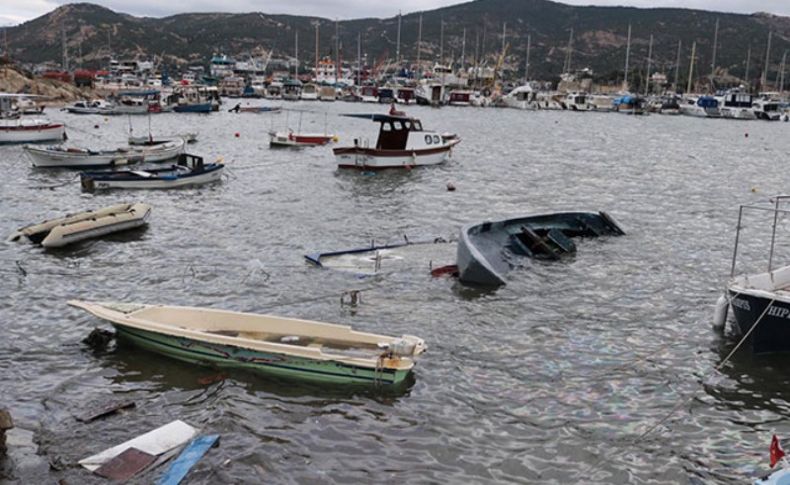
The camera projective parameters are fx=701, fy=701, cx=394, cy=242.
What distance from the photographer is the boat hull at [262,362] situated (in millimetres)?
12180

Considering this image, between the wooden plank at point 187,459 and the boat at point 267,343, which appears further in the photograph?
the boat at point 267,343

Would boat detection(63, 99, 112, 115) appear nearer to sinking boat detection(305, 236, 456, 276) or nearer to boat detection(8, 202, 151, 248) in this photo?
boat detection(8, 202, 151, 248)

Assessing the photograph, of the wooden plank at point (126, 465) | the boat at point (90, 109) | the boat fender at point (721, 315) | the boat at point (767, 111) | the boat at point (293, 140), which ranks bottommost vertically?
the wooden plank at point (126, 465)

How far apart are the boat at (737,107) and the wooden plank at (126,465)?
129182 mm

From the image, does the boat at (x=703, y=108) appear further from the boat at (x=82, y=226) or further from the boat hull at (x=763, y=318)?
the boat hull at (x=763, y=318)

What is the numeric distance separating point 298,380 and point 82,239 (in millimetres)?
13619

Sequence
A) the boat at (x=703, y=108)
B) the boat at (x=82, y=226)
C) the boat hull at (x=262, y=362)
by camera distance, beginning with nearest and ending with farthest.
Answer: the boat hull at (x=262, y=362), the boat at (x=82, y=226), the boat at (x=703, y=108)

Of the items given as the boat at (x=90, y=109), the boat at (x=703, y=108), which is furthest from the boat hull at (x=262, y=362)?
the boat at (x=703, y=108)

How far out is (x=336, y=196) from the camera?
3353cm

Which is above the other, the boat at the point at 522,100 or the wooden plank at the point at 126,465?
the boat at the point at 522,100

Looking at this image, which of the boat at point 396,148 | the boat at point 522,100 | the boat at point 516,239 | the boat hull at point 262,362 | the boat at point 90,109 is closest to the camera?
the boat hull at point 262,362

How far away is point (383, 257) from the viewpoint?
21141 millimetres

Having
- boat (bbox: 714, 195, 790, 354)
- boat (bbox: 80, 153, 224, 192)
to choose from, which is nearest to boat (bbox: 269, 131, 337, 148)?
boat (bbox: 80, 153, 224, 192)

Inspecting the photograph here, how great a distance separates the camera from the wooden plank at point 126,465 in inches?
371
